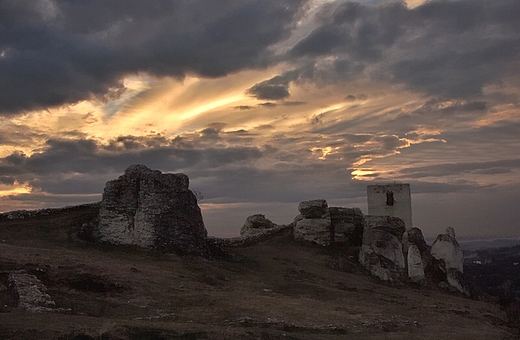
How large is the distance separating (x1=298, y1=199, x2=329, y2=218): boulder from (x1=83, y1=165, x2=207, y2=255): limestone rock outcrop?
12.6 m

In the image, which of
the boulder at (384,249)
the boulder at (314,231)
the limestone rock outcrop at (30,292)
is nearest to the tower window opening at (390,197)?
the boulder at (384,249)

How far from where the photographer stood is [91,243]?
29641 mm

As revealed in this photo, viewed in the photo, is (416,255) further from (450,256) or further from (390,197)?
(390,197)

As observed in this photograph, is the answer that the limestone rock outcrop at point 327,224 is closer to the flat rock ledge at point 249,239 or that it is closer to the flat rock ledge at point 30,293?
the flat rock ledge at point 249,239

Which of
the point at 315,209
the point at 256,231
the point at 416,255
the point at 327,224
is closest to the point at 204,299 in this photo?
the point at 416,255

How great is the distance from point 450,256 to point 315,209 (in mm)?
11435

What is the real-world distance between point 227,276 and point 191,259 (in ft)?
10.2

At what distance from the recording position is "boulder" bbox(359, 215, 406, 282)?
35.6 metres

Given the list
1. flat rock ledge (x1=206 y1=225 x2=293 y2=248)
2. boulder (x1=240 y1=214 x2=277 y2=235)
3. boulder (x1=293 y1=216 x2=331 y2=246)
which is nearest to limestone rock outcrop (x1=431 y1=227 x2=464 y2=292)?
boulder (x1=293 y1=216 x2=331 y2=246)

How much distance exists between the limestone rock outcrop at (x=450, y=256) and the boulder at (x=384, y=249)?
4670 mm

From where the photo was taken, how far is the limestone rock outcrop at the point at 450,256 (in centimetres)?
3994

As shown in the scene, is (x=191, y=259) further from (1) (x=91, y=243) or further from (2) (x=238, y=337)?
(2) (x=238, y=337)

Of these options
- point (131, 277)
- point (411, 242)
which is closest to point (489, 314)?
point (411, 242)

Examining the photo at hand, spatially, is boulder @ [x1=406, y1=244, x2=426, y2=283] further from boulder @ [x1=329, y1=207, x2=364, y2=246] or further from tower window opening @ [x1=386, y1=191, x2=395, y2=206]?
tower window opening @ [x1=386, y1=191, x2=395, y2=206]
